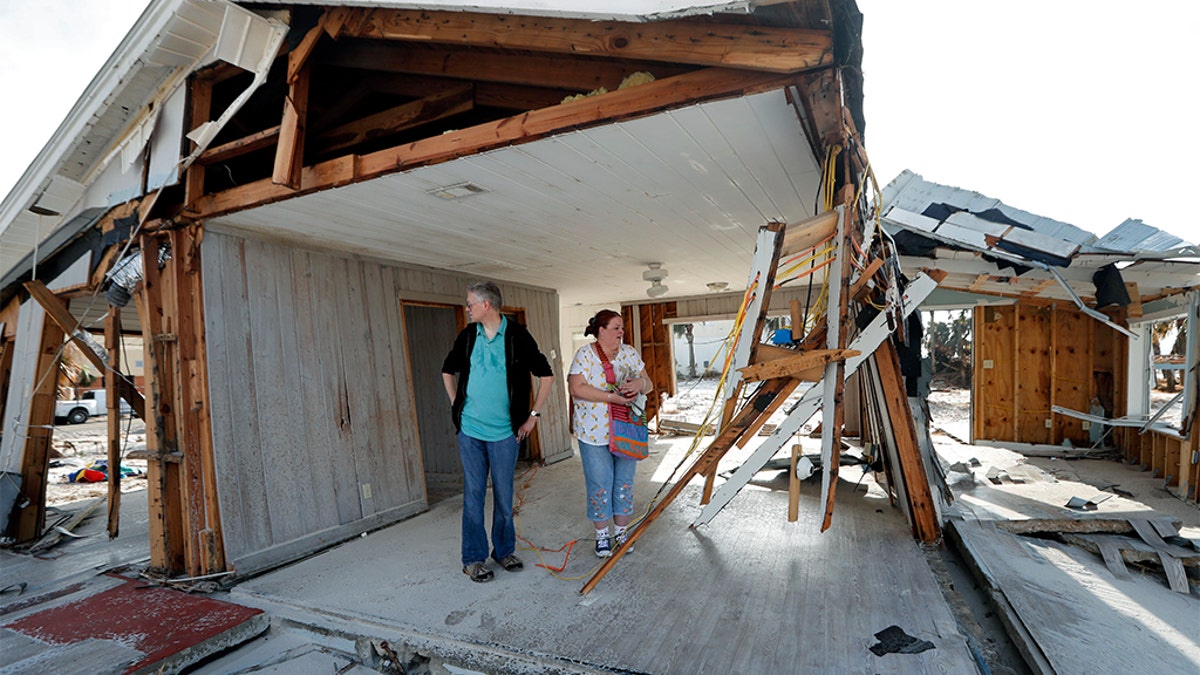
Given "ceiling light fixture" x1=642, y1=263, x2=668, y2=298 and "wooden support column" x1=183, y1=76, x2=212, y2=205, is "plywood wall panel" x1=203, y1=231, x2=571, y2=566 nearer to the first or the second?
"wooden support column" x1=183, y1=76, x2=212, y2=205

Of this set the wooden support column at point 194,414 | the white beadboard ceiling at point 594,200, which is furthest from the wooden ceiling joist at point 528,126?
the wooden support column at point 194,414

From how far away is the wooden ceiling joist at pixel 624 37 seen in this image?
1.80m

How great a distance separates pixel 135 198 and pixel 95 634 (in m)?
2.50

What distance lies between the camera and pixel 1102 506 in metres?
4.78

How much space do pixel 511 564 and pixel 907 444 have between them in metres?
2.55

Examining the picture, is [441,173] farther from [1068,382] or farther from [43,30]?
[1068,382]

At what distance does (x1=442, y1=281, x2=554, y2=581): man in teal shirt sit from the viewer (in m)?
3.00

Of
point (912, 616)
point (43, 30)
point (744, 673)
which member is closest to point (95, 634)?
point (744, 673)

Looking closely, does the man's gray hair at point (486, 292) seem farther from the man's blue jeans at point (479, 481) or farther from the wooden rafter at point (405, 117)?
the wooden rafter at point (405, 117)

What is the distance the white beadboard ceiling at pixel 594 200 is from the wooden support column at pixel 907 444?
3.69 feet

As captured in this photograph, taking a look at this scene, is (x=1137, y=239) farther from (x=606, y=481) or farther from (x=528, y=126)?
(x=528, y=126)

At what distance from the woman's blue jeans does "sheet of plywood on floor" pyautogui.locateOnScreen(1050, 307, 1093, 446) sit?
7.92m

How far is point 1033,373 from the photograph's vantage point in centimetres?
804

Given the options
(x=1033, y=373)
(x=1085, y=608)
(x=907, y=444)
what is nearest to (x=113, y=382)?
(x=907, y=444)
